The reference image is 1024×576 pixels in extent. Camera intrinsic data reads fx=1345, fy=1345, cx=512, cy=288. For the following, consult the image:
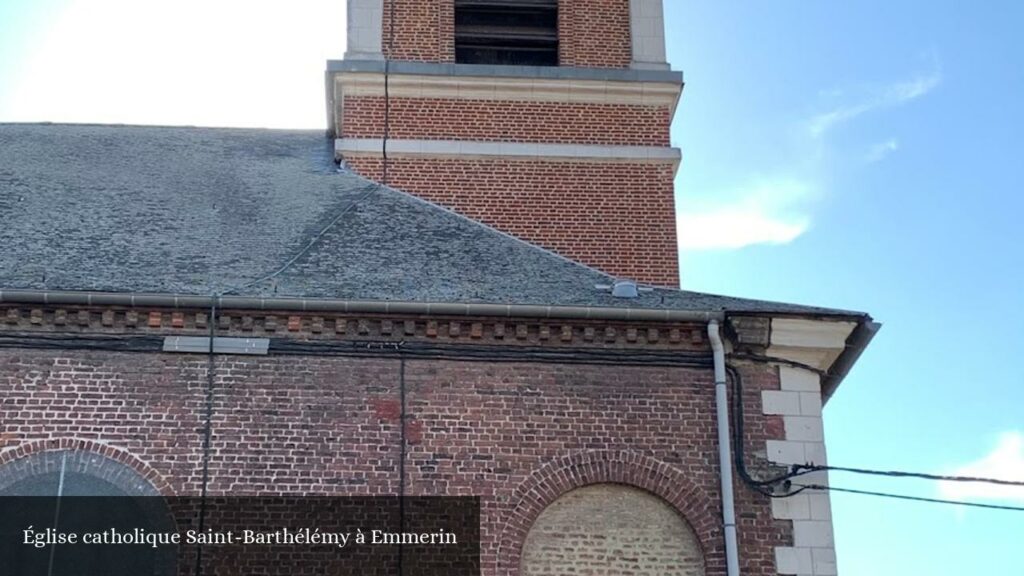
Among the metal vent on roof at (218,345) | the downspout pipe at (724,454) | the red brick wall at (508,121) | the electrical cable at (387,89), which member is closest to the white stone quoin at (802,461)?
the downspout pipe at (724,454)

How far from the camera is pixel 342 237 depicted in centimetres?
1212

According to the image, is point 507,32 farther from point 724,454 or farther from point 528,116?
point 724,454

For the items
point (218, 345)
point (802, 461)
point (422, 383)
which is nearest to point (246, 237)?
point (218, 345)

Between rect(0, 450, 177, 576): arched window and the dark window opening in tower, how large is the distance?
303 inches

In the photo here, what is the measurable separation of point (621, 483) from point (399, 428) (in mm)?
1791

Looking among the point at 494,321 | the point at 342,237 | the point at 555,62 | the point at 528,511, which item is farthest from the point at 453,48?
the point at 528,511

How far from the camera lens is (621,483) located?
10539 millimetres

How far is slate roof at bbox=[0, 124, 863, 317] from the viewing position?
1099 cm

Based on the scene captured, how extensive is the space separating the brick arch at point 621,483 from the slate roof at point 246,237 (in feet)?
4.26

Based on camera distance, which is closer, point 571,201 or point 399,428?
point 399,428

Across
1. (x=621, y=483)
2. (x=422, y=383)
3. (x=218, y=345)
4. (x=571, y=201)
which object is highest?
(x=571, y=201)

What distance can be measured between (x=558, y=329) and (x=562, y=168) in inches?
173
